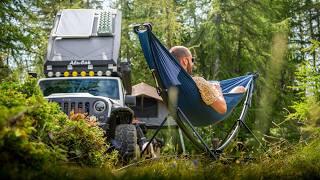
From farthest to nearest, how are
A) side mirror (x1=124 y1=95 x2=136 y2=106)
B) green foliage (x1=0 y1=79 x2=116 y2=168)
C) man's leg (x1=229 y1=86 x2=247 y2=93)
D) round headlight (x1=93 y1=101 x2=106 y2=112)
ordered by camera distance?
side mirror (x1=124 y1=95 x2=136 y2=106)
man's leg (x1=229 y1=86 x2=247 y2=93)
round headlight (x1=93 y1=101 x2=106 y2=112)
green foliage (x1=0 y1=79 x2=116 y2=168)

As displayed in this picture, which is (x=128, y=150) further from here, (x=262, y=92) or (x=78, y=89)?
(x=262, y=92)

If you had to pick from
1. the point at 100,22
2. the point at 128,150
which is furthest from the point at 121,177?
the point at 100,22

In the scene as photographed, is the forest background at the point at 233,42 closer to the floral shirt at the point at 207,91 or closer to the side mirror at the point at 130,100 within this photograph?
the side mirror at the point at 130,100

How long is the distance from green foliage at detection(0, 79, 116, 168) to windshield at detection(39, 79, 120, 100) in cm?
418

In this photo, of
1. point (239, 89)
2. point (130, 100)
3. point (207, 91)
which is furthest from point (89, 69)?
point (207, 91)

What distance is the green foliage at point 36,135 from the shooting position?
166 centimetres

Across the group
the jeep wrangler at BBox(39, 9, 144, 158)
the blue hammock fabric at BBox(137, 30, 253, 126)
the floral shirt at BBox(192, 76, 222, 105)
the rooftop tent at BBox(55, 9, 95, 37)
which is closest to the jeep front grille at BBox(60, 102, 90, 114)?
the jeep wrangler at BBox(39, 9, 144, 158)

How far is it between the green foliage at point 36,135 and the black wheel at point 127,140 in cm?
158

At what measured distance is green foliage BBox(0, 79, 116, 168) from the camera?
1658 millimetres

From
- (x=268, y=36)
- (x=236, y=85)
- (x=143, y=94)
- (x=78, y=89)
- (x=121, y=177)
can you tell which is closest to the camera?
(x=121, y=177)

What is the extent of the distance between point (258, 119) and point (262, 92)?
92 centimetres

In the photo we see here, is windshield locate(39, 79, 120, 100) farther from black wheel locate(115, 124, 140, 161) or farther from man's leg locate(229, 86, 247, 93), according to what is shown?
black wheel locate(115, 124, 140, 161)

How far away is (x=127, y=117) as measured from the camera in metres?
6.34

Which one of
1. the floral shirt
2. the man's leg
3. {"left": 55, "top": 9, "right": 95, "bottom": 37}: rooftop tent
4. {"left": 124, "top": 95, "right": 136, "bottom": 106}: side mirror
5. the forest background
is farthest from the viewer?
the forest background
